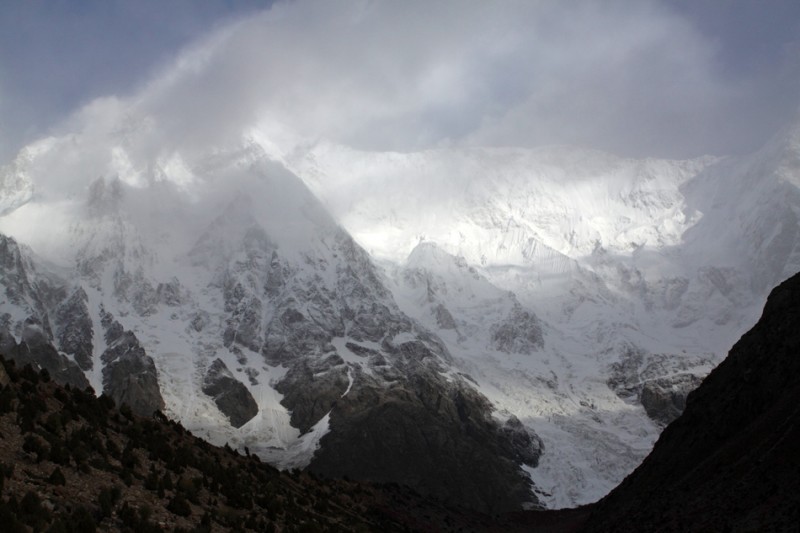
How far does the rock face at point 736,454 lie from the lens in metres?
38.8

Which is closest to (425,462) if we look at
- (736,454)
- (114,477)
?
(736,454)

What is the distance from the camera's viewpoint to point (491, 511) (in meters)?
165

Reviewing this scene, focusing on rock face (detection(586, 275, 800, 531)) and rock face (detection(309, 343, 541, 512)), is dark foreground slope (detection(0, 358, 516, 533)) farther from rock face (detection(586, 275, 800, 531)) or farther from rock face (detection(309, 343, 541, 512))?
rock face (detection(309, 343, 541, 512))

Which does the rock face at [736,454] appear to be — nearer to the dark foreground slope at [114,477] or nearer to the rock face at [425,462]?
the dark foreground slope at [114,477]

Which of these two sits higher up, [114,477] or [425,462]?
[425,462]

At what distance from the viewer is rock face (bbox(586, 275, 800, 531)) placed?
3884cm

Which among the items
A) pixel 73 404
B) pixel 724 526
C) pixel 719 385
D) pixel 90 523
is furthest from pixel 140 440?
pixel 719 385

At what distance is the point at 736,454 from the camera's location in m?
47.4

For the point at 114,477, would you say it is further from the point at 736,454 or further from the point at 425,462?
the point at 425,462

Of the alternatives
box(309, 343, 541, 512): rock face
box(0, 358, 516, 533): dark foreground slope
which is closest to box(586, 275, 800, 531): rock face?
box(0, 358, 516, 533): dark foreground slope

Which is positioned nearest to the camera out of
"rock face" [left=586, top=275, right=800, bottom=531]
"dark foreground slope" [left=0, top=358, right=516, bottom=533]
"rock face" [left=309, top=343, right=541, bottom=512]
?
"dark foreground slope" [left=0, top=358, right=516, bottom=533]

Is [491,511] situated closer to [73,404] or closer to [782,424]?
[782,424]

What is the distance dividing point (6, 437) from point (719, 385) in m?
52.4

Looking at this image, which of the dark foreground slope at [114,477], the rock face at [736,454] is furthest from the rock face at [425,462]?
the dark foreground slope at [114,477]
